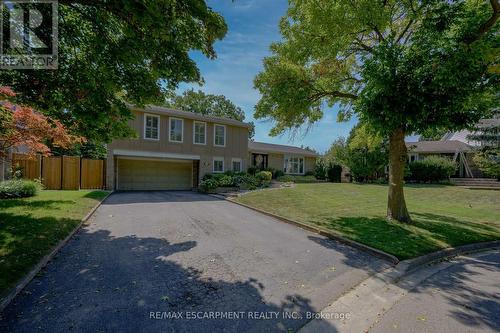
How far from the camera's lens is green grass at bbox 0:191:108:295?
3.96 metres

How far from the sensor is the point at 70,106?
5.71 metres

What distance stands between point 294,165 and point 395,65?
72.8 ft

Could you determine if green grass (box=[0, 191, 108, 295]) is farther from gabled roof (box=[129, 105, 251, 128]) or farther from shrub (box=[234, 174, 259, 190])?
shrub (box=[234, 174, 259, 190])

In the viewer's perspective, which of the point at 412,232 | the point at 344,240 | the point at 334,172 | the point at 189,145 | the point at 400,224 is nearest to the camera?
the point at 344,240

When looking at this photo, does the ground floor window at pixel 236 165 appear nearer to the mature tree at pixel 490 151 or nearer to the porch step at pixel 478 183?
the mature tree at pixel 490 151

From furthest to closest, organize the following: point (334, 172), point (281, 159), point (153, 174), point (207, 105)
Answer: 1. point (207, 105)
2. point (281, 159)
3. point (334, 172)
4. point (153, 174)

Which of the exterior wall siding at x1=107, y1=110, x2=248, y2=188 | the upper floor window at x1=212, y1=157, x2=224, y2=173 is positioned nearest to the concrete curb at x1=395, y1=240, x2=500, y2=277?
the exterior wall siding at x1=107, y1=110, x2=248, y2=188

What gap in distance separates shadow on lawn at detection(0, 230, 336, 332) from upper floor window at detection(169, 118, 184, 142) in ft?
45.5

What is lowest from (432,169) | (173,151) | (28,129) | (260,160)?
(432,169)

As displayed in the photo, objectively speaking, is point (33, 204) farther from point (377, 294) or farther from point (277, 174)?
point (277, 174)

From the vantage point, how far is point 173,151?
59.7 ft

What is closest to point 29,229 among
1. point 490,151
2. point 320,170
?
point 490,151

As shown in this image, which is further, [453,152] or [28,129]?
[453,152]

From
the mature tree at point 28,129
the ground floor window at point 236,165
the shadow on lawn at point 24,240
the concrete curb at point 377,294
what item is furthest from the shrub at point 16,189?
the ground floor window at point 236,165
